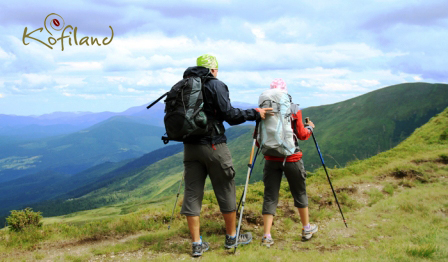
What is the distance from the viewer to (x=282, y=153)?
21.6 feet

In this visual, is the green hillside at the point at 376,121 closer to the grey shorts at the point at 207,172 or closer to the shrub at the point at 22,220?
the shrub at the point at 22,220

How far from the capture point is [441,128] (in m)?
21.6

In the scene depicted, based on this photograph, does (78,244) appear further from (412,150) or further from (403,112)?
(403,112)

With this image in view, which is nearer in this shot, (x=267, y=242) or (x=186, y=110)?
(x=186, y=110)

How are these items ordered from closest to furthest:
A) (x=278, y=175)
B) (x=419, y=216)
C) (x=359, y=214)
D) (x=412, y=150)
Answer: (x=278, y=175) < (x=419, y=216) < (x=359, y=214) < (x=412, y=150)

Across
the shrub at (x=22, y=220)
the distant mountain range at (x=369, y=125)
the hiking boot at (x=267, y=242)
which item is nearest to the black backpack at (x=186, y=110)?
the hiking boot at (x=267, y=242)

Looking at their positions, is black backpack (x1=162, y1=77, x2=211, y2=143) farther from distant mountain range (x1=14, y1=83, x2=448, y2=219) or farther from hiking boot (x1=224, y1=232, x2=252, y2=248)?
distant mountain range (x1=14, y1=83, x2=448, y2=219)

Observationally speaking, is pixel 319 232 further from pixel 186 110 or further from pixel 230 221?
pixel 186 110

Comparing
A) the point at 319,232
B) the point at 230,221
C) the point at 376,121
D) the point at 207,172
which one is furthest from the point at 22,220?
the point at 376,121

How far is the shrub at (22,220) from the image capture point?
25.7 ft

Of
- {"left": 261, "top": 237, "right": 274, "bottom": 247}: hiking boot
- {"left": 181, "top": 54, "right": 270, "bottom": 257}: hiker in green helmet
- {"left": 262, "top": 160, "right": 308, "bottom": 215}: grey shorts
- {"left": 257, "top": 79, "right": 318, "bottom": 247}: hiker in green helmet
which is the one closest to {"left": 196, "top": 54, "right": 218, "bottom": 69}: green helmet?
Answer: {"left": 181, "top": 54, "right": 270, "bottom": 257}: hiker in green helmet

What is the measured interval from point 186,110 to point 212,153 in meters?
0.98

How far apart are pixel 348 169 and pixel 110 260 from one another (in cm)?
1163

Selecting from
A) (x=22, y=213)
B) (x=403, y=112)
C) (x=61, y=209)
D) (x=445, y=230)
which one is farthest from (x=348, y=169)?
(x=61, y=209)
